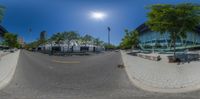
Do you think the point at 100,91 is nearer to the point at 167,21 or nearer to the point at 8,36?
the point at 8,36

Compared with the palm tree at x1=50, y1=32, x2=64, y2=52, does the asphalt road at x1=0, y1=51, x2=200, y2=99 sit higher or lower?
lower

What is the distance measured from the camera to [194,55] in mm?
16344

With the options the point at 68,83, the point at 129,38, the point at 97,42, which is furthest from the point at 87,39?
the point at 68,83

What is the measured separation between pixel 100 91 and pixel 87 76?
1.71 metres

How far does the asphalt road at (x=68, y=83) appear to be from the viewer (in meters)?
5.66

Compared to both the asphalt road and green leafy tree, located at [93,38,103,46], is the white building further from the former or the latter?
the asphalt road

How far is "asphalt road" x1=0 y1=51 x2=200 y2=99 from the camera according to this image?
5656mm

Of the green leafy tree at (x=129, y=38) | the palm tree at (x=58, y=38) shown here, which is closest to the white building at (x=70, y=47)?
the palm tree at (x=58, y=38)

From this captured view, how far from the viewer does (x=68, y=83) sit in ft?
21.3

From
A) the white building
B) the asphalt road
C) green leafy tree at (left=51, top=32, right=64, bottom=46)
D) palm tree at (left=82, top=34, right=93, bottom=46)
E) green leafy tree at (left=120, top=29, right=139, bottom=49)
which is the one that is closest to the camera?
green leafy tree at (left=51, top=32, right=64, bottom=46)

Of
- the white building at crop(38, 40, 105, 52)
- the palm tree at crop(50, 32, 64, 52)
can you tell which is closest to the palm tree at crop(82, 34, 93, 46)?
the white building at crop(38, 40, 105, 52)

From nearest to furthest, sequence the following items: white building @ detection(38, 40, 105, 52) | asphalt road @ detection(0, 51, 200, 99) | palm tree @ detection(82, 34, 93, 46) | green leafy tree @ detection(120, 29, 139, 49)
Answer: white building @ detection(38, 40, 105, 52), palm tree @ detection(82, 34, 93, 46), green leafy tree @ detection(120, 29, 139, 49), asphalt road @ detection(0, 51, 200, 99)

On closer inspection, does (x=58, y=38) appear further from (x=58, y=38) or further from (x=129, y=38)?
(x=129, y=38)

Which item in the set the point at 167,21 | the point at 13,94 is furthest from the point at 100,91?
the point at 167,21
